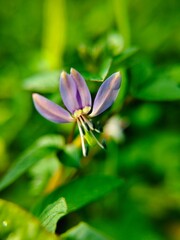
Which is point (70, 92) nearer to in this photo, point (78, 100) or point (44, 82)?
point (78, 100)

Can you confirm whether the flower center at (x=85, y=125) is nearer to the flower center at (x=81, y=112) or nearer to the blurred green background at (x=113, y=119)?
the flower center at (x=81, y=112)

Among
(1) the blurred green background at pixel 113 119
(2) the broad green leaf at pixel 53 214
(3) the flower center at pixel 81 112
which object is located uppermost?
(3) the flower center at pixel 81 112

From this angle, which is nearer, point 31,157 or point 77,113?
point 77,113

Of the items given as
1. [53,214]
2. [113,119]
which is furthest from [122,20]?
[53,214]

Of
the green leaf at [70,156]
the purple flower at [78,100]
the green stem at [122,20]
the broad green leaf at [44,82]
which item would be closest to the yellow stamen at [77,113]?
the purple flower at [78,100]

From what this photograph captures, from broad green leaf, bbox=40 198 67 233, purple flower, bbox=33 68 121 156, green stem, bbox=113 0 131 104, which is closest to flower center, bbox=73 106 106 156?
purple flower, bbox=33 68 121 156

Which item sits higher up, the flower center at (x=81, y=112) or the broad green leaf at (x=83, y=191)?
the flower center at (x=81, y=112)
